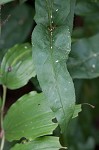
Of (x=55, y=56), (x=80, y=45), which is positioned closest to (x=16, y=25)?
(x=80, y=45)

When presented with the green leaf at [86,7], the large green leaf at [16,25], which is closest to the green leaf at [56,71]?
the green leaf at [86,7]

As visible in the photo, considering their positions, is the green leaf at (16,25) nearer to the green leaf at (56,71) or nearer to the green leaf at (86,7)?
the green leaf at (86,7)

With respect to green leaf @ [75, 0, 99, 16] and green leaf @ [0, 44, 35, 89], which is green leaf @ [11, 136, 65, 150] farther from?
green leaf @ [75, 0, 99, 16]

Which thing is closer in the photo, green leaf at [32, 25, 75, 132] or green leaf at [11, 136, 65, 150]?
green leaf at [32, 25, 75, 132]

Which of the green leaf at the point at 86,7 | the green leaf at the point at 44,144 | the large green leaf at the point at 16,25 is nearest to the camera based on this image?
the green leaf at the point at 44,144

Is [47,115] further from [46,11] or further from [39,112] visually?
[46,11]

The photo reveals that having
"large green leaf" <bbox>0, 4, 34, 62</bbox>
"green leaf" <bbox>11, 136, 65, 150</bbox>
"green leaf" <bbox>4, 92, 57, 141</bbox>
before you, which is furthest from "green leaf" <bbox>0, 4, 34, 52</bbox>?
"green leaf" <bbox>11, 136, 65, 150</bbox>
